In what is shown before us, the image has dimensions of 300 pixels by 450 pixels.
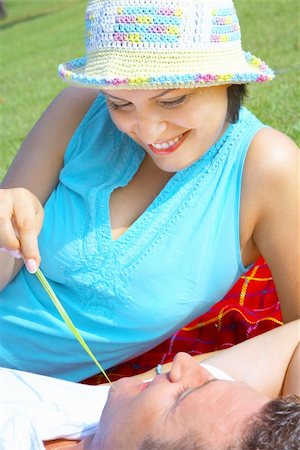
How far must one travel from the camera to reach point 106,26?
2232 millimetres

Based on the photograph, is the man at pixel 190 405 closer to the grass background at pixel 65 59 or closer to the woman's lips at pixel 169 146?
the woman's lips at pixel 169 146

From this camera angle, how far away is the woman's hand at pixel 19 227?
7.21ft

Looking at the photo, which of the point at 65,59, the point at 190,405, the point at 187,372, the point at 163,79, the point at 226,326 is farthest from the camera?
the point at 65,59

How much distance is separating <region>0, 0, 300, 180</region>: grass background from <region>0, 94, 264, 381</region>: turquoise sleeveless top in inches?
39.0

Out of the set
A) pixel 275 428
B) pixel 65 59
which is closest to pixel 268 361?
pixel 275 428

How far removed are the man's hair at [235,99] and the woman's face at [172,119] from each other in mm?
35

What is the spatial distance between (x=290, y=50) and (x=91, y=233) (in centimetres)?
633

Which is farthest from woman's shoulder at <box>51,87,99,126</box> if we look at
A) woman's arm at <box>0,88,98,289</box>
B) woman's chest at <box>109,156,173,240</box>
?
woman's chest at <box>109,156,173,240</box>

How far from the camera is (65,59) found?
498 inches

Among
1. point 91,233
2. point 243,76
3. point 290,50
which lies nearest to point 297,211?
point 243,76

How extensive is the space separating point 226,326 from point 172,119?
1.16 metres

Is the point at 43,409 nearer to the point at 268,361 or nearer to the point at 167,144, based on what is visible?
the point at 268,361

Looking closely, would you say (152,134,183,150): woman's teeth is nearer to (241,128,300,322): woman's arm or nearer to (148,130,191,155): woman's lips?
(148,130,191,155): woman's lips

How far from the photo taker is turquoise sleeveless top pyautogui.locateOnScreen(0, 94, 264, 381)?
2.50m
